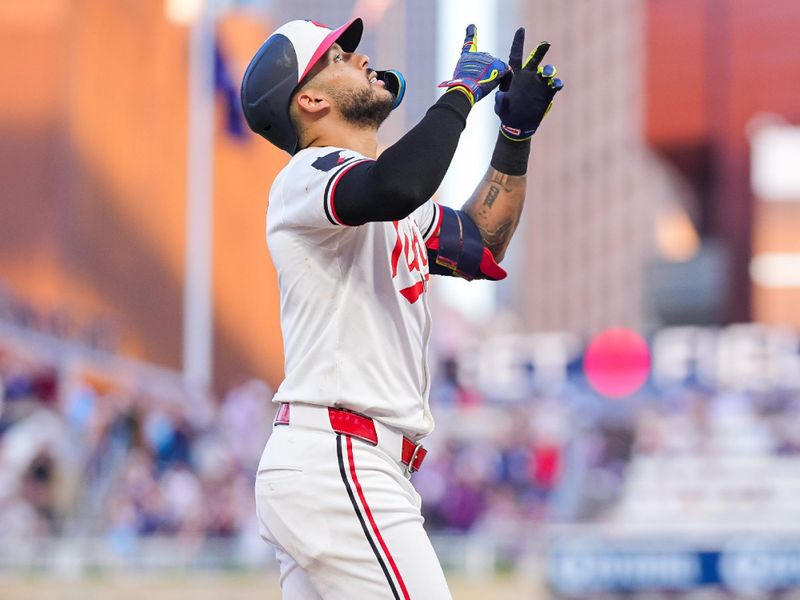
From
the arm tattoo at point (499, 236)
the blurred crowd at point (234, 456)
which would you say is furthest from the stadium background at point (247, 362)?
the arm tattoo at point (499, 236)

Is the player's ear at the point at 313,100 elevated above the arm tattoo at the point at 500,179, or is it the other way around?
the player's ear at the point at 313,100

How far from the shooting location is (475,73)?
3.01 meters

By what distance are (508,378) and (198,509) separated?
10234mm

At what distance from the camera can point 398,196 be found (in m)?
2.68

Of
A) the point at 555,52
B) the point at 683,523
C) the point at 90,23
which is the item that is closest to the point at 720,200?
the point at 90,23

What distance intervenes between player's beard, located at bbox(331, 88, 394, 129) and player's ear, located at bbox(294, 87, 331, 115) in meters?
0.02

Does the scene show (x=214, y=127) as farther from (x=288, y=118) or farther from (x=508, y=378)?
(x=288, y=118)

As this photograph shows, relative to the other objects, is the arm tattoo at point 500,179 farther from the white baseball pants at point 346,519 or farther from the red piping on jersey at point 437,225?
the white baseball pants at point 346,519

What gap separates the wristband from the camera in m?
3.50

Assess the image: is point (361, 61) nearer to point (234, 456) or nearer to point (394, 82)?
point (394, 82)

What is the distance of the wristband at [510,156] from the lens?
3.50 m

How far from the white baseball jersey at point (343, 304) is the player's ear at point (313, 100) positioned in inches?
4.2

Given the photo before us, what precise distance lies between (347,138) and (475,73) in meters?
0.34

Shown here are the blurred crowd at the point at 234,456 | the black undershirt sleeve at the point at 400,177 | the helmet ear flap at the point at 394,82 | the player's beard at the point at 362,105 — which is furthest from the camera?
the blurred crowd at the point at 234,456
